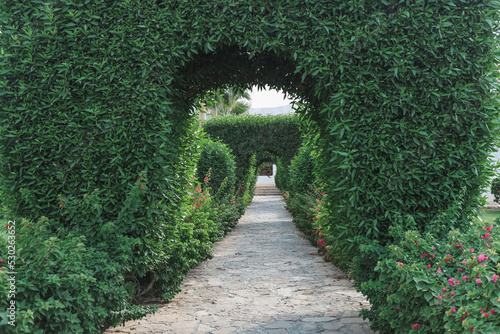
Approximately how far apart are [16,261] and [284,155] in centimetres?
1501

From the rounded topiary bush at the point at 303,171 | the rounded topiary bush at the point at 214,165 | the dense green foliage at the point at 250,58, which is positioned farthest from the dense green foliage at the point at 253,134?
the dense green foliage at the point at 250,58

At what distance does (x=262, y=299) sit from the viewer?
5082 millimetres

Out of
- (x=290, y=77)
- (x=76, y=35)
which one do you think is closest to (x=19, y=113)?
(x=76, y=35)

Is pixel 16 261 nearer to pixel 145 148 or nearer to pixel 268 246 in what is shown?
pixel 145 148

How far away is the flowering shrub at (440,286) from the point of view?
2.37 m

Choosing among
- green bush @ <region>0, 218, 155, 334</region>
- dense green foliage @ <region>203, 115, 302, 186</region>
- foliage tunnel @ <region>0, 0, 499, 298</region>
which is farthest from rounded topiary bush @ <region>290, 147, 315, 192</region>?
green bush @ <region>0, 218, 155, 334</region>

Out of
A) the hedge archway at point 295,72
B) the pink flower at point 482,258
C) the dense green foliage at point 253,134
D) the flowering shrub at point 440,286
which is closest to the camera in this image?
the flowering shrub at point 440,286

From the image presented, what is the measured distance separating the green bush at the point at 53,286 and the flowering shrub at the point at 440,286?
2.40 metres

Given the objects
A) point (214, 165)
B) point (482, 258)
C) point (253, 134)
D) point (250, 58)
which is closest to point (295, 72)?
point (250, 58)

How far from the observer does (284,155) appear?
57.3ft

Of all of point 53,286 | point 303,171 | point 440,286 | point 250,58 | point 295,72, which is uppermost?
point 250,58

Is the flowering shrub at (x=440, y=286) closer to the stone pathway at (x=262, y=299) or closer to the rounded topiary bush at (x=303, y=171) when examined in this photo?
the stone pathway at (x=262, y=299)

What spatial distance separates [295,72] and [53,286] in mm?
2890

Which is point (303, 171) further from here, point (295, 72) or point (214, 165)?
point (295, 72)
